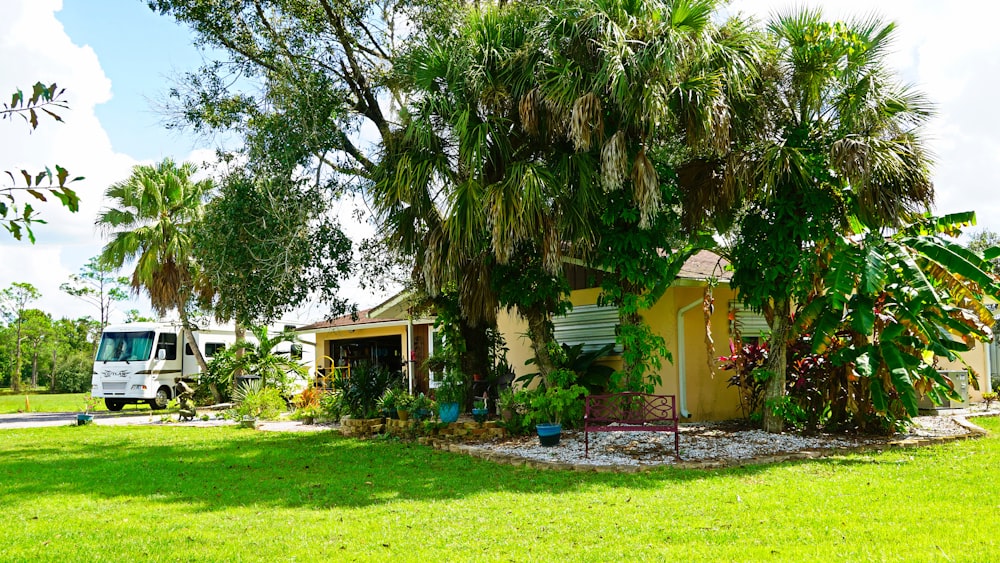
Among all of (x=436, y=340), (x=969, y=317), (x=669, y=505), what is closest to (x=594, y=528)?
(x=669, y=505)

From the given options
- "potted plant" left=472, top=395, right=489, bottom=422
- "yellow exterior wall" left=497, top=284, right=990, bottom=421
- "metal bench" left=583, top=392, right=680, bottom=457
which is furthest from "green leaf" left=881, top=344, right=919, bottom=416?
"potted plant" left=472, top=395, right=489, bottom=422

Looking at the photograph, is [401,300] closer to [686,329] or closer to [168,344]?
[686,329]

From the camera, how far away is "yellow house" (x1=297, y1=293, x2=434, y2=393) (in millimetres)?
20156

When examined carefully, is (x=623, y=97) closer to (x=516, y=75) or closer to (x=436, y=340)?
(x=516, y=75)

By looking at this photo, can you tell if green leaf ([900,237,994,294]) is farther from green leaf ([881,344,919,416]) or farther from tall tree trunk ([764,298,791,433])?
tall tree trunk ([764,298,791,433])

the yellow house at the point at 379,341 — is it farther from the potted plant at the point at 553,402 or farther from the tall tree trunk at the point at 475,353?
the potted plant at the point at 553,402

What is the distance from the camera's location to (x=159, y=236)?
23922 millimetres

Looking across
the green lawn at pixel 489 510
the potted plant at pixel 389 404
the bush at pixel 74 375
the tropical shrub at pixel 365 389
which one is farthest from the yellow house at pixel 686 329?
the bush at pixel 74 375

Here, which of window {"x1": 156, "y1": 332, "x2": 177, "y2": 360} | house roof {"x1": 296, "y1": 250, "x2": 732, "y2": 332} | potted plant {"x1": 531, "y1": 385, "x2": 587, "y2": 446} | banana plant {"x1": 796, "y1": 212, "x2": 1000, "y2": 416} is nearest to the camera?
banana plant {"x1": 796, "y1": 212, "x2": 1000, "y2": 416}

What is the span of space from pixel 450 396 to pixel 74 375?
40054mm

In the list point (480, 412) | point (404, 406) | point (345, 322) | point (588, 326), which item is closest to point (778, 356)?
point (588, 326)

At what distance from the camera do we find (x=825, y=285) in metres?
11.5

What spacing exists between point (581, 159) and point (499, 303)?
3.24 metres

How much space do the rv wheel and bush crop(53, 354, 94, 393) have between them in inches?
884
